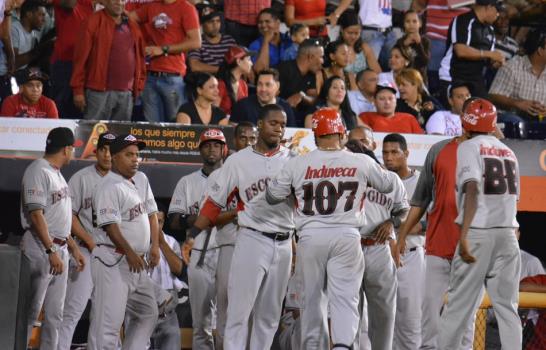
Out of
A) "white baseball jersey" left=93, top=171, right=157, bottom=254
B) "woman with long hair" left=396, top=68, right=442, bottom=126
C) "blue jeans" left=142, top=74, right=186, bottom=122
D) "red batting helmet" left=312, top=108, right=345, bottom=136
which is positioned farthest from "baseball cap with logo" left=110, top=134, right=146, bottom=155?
"woman with long hair" left=396, top=68, right=442, bottom=126

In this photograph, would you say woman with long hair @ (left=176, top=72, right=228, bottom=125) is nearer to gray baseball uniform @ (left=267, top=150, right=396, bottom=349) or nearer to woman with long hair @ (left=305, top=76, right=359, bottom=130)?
→ woman with long hair @ (left=305, top=76, right=359, bottom=130)

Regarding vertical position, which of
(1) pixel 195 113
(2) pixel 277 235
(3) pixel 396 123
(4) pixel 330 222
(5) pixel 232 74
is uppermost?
(5) pixel 232 74

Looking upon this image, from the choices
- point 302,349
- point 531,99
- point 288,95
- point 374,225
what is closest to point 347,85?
point 288,95

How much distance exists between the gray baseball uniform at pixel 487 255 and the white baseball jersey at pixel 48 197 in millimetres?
3507

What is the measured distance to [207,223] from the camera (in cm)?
871

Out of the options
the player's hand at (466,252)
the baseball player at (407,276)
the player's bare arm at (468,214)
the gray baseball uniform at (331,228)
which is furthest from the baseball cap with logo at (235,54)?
the player's hand at (466,252)

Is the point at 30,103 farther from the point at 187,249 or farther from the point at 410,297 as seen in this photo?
the point at 410,297

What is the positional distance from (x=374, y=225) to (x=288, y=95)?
4180 millimetres

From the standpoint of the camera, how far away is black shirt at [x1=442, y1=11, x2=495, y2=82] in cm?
1356

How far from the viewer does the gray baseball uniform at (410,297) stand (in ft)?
31.0

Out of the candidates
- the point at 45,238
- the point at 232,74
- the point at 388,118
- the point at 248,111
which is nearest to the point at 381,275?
the point at 45,238

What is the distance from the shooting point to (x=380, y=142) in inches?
438

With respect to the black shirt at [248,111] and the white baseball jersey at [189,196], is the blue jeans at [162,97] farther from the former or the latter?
the white baseball jersey at [189,196]

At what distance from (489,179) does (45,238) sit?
3.72 metres
